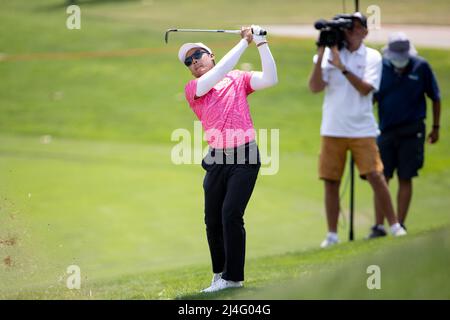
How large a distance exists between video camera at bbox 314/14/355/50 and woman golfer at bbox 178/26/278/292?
9.43 ft

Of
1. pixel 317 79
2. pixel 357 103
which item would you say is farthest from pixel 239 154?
pixel 357 103

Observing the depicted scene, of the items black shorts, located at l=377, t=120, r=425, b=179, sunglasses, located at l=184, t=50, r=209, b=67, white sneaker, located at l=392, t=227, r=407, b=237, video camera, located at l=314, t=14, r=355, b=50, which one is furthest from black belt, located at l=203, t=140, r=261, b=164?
black shorts, located at l=377, t=120, r=425, b=179

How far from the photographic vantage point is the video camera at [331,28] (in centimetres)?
963

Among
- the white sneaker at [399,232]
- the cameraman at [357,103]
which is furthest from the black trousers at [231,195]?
the white sneaker at [399,232]

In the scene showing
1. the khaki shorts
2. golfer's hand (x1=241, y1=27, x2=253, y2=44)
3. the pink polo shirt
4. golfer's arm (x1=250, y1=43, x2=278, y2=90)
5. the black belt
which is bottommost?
the khaki shorts

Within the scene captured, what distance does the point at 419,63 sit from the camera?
10.8 meters

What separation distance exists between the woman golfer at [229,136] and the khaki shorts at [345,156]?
3.34m

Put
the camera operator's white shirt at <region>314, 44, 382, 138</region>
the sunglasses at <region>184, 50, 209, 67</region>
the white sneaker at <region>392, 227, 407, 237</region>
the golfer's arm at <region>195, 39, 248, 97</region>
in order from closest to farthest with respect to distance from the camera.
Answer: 1. the golfer's arm at <region>195, 39, 248, 97</region>
2. the sunglasses at <region>184, 50, 209, 67</region>
3. the white sneaker at <region>392, 227, 407, 237</region>
4. the camera operator's white shirt at <region>314, 44, 382, 138</region>

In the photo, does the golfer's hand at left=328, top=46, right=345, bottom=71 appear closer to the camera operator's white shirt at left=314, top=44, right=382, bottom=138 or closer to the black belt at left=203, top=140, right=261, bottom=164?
the camera operator's white shirt at left=314, top=44, right=382, bottom=138

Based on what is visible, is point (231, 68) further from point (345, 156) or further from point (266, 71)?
point (345, 156)

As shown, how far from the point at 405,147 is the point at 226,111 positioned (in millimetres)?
4528

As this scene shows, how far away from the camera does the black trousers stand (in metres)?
6.83

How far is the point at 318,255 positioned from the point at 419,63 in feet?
9.24
